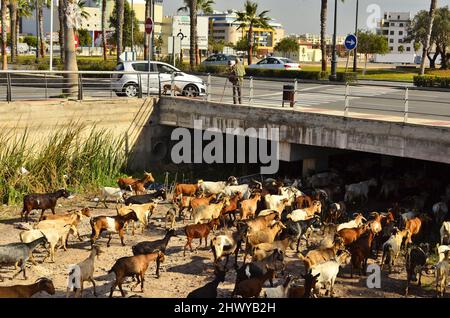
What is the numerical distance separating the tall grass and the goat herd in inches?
60.0

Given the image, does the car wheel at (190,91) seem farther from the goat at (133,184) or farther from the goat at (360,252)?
the goat at (360,252)

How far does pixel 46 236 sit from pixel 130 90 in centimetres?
1325

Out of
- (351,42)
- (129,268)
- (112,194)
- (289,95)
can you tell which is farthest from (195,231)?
(351,42)

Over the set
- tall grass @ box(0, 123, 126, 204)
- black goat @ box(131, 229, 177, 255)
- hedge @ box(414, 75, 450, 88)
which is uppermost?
hedge @ box(414, 75, 450, 88)

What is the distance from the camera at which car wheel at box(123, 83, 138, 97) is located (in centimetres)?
2616

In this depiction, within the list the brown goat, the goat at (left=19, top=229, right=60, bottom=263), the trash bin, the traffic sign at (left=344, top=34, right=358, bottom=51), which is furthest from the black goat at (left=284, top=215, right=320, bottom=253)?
the traffic sign at (left=344, top=34, right=358, bottom=51)

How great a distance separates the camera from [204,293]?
11.2m

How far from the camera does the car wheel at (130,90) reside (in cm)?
2616

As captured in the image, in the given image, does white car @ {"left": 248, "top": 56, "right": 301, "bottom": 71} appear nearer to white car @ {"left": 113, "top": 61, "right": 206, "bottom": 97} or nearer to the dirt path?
white car @ {"left": 113, "top": 61, "right": 206, "bottom": 97}

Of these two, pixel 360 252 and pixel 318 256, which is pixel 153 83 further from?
pixel 318 256

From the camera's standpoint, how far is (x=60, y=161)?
802 inches

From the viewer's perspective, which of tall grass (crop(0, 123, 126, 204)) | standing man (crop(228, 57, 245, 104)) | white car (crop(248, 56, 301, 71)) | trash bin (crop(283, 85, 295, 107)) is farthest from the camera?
white car (crop(248, 56, 301, 71))

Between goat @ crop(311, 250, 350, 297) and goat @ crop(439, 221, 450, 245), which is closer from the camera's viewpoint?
goat @ crop(311, 250, 350, 297)

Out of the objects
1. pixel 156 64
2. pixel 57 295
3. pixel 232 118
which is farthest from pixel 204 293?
pixel 156 64
